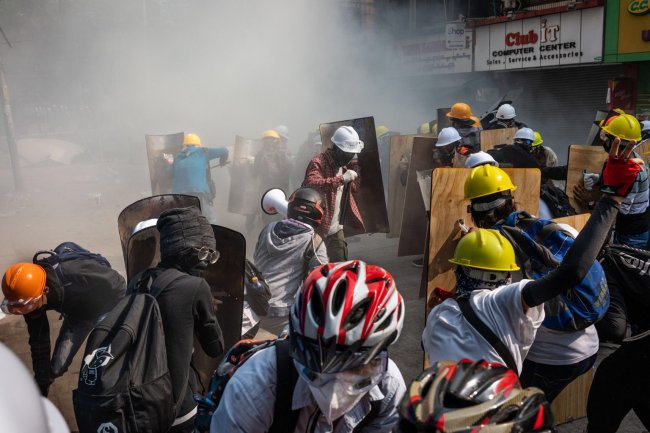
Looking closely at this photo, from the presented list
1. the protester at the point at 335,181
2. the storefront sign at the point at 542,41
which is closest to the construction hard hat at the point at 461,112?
the protester at the point at 335,181

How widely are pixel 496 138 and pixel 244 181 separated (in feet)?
12.8

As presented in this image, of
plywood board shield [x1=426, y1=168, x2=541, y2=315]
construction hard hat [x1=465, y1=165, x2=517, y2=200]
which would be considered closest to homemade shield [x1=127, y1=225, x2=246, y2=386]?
plywood board shield [x1=426, y1=168, x2=541, y2=315]

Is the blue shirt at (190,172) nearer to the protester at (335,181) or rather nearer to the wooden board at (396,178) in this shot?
the wooden board at (396,178)

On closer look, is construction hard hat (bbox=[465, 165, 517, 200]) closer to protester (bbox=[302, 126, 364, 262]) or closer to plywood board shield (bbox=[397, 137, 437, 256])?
protester (bbox=[302, 126, 364, 262])

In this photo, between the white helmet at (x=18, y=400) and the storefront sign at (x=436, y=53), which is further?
the storefront sign at (x=436, y=53)

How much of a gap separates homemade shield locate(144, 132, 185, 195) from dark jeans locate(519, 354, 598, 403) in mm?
6393

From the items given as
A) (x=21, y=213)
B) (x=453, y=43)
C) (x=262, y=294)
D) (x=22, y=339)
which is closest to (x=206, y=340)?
(x=262, y=294)

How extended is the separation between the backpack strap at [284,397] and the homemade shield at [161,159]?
279 inches

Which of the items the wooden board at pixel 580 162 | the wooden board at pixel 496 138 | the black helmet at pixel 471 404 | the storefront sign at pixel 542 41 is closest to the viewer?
the black helmet at pixel 471 404

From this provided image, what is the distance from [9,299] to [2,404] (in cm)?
254

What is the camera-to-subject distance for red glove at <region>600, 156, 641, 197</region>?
2432mm

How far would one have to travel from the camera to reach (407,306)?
6043 mm

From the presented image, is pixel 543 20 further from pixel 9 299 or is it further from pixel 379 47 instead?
pixel 9 299

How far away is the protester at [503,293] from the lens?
223 cm
